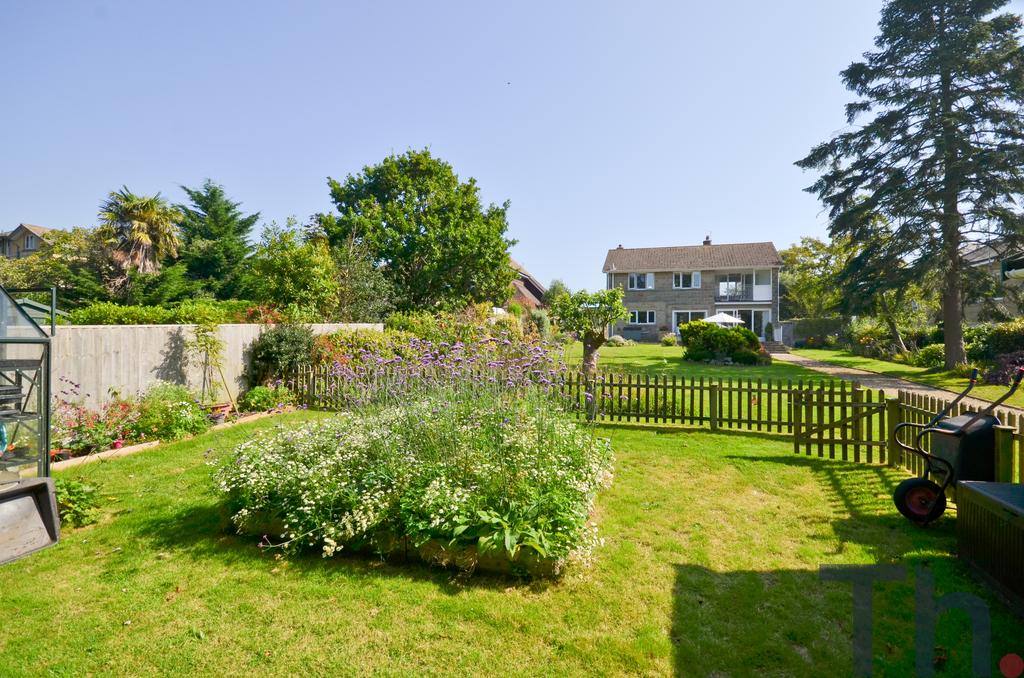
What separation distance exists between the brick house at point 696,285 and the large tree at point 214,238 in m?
27.1

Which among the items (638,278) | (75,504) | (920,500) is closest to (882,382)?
(920,500)

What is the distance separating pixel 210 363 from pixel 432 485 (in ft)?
28.4

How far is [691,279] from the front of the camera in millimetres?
38719

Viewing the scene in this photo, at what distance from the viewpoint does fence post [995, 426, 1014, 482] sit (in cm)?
472

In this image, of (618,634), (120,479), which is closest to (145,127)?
(120,479)

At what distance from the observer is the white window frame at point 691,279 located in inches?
1518

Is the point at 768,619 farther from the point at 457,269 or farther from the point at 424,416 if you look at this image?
the point at 457,269

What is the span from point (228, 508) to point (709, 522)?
485 centimetres

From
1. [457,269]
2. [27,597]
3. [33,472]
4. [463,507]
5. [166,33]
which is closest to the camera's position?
[27,597]

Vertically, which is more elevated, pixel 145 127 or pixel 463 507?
pixel 145 127

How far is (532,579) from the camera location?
13.0 ft

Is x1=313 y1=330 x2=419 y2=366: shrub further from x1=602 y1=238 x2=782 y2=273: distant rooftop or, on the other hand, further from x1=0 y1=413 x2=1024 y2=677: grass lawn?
x1=602 y1=238 x2=782 y2=273: distant rooftop

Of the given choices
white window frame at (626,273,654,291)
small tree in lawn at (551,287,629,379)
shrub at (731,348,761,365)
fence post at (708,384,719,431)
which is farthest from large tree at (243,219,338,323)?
white window frame at (626,273,654,291)

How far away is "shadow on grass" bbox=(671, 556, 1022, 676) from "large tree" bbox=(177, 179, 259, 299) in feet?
107
